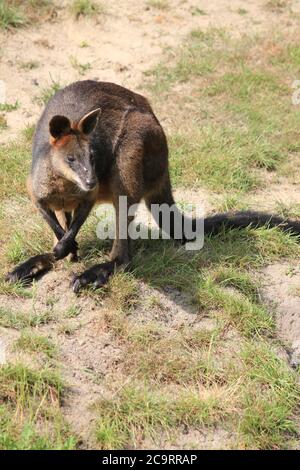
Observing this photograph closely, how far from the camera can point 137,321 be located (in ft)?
16.8

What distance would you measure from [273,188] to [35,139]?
2.69 m

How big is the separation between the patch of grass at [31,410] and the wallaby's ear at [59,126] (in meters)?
1.75

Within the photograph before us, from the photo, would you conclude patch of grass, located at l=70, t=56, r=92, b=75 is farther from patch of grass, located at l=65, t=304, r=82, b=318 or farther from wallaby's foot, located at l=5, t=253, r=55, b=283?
patch of grass, located at l=65, t=304, r=82, b=318

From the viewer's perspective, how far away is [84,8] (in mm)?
9695

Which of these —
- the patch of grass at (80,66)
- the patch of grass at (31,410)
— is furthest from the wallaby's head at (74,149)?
the patch of grass at (80,66)

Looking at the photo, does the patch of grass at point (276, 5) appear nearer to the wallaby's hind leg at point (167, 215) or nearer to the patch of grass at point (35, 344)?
the wallaby's hind leg at point (167, 215)

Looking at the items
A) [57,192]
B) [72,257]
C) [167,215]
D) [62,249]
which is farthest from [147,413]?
[167,215]

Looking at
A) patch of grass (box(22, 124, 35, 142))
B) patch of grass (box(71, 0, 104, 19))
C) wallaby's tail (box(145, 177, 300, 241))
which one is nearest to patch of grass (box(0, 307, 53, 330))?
wallaby's tail (box(145, 177, 300, 241))

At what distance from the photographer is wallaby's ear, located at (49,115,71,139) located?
5066 millimetres

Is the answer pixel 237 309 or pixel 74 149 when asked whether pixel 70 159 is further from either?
pixel 237 309

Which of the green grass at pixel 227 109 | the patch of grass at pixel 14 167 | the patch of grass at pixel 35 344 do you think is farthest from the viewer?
the green grass at pixel 227 109

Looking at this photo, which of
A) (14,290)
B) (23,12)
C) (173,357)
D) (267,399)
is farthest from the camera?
(23,12)

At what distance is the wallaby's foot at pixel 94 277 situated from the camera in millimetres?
5289

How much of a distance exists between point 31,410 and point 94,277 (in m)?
1.41
